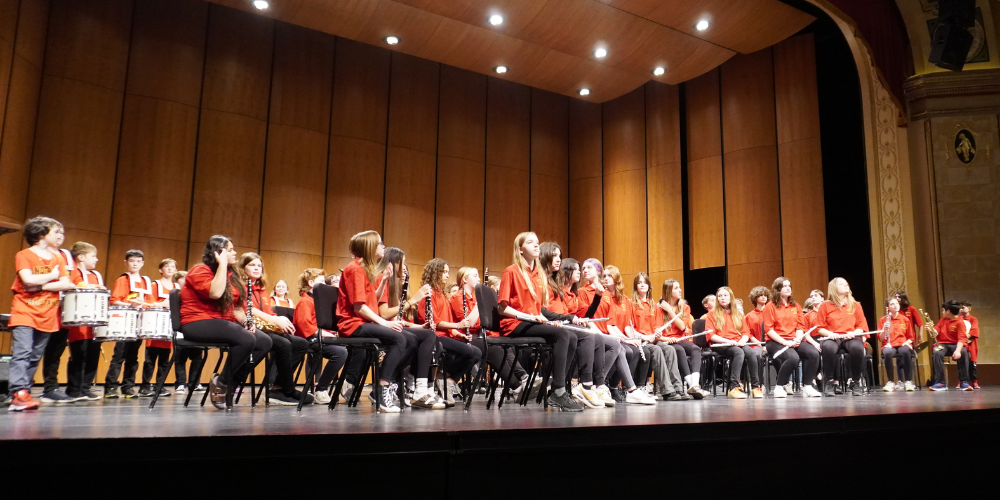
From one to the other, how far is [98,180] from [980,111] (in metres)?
12.3

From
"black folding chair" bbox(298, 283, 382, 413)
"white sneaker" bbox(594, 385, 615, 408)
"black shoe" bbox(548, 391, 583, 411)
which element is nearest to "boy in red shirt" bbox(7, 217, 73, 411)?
"black folding chair" bbox(298, 283, 382, 413)

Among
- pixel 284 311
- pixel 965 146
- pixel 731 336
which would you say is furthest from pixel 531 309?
pixel 965 146

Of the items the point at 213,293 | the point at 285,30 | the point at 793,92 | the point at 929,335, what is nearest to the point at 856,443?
the point at 213,293

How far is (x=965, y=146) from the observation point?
32.1 ft

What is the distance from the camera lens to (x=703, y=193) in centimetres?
1150

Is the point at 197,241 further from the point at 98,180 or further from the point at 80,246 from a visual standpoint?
the point at 80,246

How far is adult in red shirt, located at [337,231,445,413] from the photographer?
4.25m

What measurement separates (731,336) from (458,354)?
305 cm

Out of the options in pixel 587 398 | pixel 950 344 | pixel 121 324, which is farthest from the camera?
pixel 950 344

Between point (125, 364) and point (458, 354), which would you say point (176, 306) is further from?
point (125, 364)

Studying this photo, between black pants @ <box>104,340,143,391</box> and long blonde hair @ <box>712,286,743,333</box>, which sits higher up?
long blonde hair @ <box>712,286,743,333</box>

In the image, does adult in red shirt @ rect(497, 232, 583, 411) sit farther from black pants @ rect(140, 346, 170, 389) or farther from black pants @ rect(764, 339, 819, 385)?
black pants @ rect(140, 346, 170, 389)

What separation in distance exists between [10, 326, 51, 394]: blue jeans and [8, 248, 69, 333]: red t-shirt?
0.05 meters

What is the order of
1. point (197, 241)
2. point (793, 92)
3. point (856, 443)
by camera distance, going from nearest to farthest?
1. point (856, 443)
2. point (197, 241)
3. point (793, 92)
